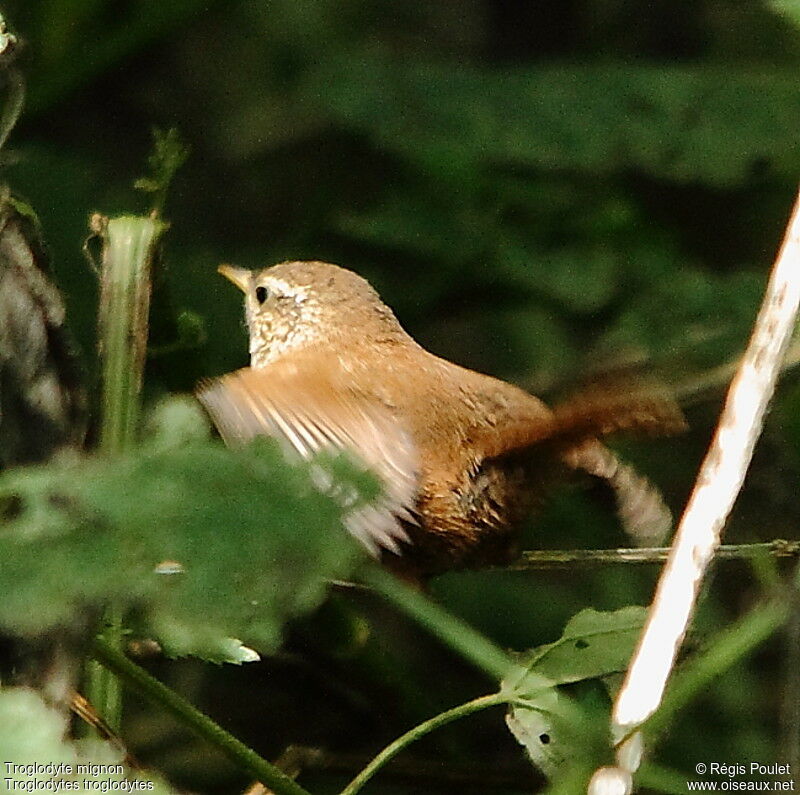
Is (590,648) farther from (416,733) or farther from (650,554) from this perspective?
(416,733)

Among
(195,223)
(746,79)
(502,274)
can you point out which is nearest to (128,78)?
(195,223)

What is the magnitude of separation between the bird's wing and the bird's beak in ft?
1.80

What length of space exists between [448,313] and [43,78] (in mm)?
870

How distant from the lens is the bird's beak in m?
2.45

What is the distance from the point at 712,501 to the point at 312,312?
41.1 inches

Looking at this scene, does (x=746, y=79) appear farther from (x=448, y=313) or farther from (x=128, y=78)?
(x=128, y=78)

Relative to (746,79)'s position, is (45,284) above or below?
below

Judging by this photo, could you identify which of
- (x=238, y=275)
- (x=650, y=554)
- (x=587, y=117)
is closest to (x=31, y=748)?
(x=650, y=554)

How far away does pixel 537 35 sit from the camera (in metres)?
3.22

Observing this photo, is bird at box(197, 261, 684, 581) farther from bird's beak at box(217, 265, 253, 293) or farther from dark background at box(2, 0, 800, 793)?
bird's beak at box(217, 265, 253, 293)

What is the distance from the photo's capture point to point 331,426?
1.77 meters

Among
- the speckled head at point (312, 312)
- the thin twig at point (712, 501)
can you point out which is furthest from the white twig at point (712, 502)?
the speckled head at point (312, 312)

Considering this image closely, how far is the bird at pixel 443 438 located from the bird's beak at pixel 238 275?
43 centimetres

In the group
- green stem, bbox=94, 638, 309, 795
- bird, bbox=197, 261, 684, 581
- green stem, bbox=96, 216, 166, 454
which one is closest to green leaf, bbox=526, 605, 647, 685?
bird, bbox=197, 261, 684, 581
